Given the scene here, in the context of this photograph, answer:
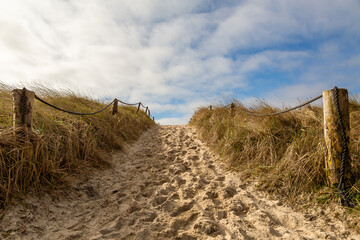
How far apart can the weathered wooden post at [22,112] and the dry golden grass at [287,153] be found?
351 cm

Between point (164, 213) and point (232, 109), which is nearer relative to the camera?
point (164, 213)

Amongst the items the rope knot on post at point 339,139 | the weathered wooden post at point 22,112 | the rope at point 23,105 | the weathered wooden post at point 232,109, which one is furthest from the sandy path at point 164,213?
the weathered wooden post at point 232,109

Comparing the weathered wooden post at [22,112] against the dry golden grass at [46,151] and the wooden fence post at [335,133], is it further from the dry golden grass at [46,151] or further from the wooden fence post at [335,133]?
the wooden fence post at [335,133]

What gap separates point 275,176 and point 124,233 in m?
2.34

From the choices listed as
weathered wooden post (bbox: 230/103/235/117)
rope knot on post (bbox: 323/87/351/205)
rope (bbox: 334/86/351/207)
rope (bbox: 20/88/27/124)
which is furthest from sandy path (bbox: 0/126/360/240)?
weathered wooden post (bbox: 230/103/235/117)

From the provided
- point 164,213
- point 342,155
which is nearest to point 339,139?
point 342,155

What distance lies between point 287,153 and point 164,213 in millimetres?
2215

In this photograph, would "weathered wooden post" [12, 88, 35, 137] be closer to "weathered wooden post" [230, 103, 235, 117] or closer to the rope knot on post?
the rope knot on post

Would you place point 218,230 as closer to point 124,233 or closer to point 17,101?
point 124,233

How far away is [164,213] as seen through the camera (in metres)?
2.72

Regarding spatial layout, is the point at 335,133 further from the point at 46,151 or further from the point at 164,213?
the point at 46,151

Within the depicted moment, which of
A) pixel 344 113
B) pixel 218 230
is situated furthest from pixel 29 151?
pixel 344 113

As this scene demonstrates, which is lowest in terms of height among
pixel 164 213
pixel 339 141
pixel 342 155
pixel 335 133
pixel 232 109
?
pixel 164 213

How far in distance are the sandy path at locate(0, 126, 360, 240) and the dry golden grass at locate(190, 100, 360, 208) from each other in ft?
0.94
